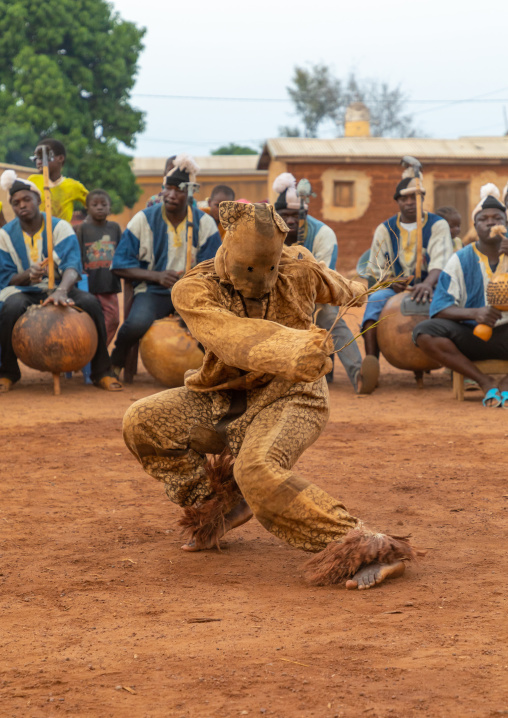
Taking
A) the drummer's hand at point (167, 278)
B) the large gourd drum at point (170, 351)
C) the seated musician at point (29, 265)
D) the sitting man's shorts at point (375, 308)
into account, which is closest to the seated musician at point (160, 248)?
the drummer's hand at point (167, 278)

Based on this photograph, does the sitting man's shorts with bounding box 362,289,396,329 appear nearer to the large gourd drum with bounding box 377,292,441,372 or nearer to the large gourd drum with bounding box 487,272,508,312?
the large gourd drum with bounding box 377,292,441,372

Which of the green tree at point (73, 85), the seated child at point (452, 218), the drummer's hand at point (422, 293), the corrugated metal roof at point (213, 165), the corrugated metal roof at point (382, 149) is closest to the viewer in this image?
the drummer's hand at point (422, 293)

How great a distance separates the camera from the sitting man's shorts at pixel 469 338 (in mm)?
7766

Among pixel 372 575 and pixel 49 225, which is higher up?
pixel 49 225

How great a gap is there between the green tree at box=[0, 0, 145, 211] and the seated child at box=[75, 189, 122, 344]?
1431cm

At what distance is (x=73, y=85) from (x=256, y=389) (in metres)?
23.6

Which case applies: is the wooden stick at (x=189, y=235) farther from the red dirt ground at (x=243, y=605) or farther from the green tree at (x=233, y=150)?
the green tree at (x=233, y=150)

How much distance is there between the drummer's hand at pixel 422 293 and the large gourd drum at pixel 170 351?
2.08 m

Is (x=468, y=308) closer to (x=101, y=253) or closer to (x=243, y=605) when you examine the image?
(x=101, y=253)

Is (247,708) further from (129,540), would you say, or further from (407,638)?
(129,540)

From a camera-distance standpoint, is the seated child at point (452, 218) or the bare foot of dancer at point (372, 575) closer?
the bare foot of dancer at point (372, 575)

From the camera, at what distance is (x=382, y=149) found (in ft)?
69.0

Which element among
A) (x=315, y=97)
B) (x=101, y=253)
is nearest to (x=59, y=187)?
(x=101, y=253)

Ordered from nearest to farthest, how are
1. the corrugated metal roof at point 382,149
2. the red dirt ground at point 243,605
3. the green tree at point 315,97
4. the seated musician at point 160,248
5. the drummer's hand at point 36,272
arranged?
1. the red dirt ground at point 243,605
2. the drummer's hand at point 36,272
3. the seated musician at point 160,248
4. the corrugated metal roof at point 382,149
5. the green tree at point 315,97
